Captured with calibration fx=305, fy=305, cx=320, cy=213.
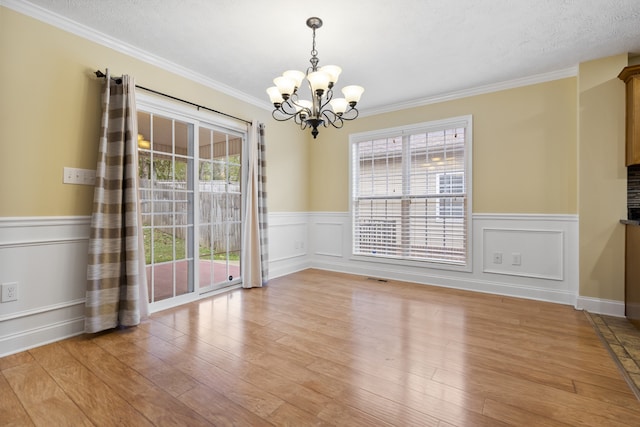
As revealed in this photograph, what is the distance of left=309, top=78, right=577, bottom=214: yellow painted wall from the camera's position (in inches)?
132

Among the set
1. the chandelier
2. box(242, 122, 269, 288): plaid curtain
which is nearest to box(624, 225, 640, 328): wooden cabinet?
the chandelier

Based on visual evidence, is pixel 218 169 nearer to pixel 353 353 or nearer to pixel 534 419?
pixel 353 353

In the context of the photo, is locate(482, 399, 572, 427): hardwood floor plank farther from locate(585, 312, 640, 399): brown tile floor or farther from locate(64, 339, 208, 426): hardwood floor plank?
locate(64, 339, 208, 426): hardwood floor plank

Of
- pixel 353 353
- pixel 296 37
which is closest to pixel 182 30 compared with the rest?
pixel 296 37

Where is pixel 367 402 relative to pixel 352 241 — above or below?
below

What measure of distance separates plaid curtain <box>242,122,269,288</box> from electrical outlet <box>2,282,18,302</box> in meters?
2.13

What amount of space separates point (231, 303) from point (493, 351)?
2496 mm

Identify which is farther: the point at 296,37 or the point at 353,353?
the point at 296,37

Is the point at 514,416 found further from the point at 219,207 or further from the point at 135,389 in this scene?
the point at 219,207

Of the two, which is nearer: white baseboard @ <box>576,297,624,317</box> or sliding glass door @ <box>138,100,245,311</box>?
white baseboard @ <box>576,297,624,317</box>

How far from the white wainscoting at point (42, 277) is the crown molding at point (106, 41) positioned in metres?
1.54

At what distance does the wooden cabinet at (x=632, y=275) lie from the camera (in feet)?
8.51

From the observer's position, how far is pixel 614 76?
9.79ft

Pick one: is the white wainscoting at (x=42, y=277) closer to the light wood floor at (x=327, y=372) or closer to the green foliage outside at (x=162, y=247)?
the light wood floor at (x=327, y=372)
